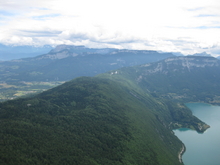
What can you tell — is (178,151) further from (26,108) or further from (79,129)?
(26,108)

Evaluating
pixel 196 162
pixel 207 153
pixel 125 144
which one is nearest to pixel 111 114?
pixel 125 144

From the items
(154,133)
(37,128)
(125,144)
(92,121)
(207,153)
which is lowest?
(207,153)

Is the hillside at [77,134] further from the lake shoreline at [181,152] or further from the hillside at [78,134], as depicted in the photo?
the lake shoreline at [181,152]

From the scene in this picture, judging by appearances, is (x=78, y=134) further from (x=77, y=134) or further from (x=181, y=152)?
(x=181, y=152)

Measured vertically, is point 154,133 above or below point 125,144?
below

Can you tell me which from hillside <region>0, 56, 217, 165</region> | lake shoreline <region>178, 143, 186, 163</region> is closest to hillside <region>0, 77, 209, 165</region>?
hillside <region>0, 56, 217, 165</region>

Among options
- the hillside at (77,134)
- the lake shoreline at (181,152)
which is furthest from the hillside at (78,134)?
the lake shoreline at (181,152)

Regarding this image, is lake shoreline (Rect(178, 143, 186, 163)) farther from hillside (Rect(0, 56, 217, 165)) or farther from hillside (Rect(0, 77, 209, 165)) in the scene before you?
hillside (Rect(0, 77, 209, 165))

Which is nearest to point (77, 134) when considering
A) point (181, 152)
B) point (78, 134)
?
point (78, 134)
